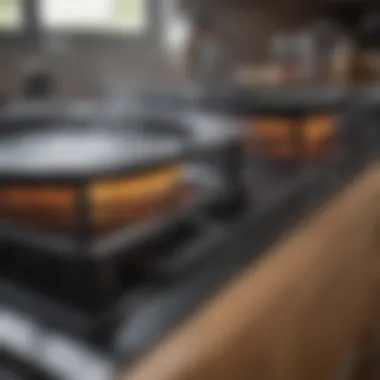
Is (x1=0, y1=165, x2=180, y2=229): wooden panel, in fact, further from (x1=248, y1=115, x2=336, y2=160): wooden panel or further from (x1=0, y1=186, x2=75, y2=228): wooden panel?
(x1=248, y1=115, x2=336, y2=160): wooden panel

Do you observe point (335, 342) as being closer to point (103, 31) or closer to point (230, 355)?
point (230, 355)

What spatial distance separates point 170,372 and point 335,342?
389mm

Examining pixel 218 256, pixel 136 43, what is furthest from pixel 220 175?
pixel 136 43

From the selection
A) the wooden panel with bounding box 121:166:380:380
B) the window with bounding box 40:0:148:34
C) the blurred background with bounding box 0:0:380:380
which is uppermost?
the window with bounding box 40:0:148:34

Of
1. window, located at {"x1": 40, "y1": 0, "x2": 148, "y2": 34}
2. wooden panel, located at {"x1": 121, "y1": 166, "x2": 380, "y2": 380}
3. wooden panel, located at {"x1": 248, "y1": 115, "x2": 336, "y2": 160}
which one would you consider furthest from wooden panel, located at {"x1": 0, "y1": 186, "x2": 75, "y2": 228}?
window, located at {"x1": 40, "y1": 0, "x2": 148, "y2": 34}

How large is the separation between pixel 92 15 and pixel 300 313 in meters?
0.60

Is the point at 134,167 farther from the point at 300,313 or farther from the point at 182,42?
the point at 182,42

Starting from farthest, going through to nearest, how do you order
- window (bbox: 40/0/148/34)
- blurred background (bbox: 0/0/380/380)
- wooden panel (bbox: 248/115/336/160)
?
window (bbox: 40/0/148/34), wooden panel (bbox: 248/115/336/160), blurred background (bbox: 0/0/380/380)

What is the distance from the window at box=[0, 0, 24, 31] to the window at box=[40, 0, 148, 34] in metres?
0.03

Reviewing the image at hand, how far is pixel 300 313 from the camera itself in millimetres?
524

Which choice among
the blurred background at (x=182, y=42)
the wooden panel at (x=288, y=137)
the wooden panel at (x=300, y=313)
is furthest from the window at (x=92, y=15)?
the wooden panel at (x=300, y=313)

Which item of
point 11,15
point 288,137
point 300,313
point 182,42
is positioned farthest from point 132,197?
point 182,42

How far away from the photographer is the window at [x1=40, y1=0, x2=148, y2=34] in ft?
2.99

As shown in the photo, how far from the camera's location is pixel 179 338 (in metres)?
0.35
